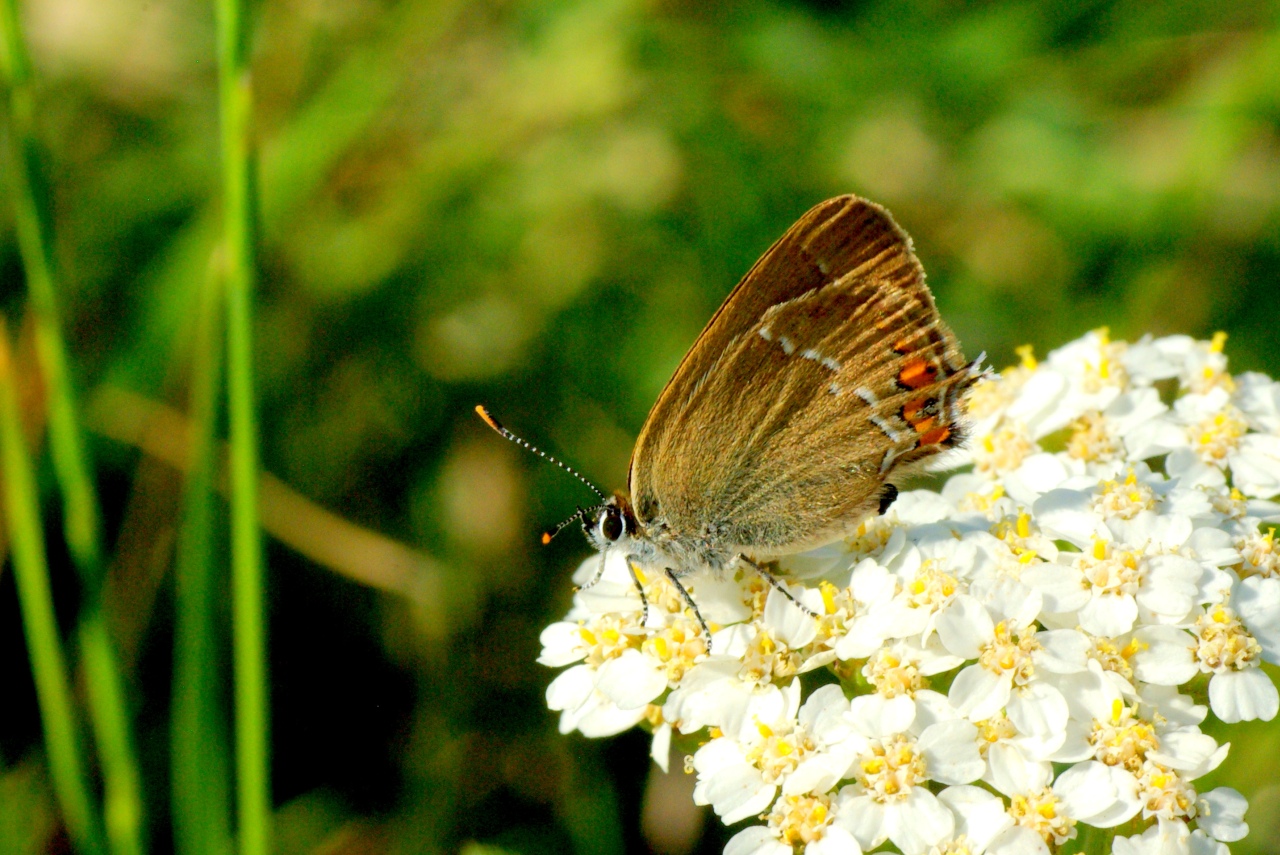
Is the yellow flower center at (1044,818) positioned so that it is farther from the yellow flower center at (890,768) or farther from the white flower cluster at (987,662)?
the yellow flower center at (890,768)

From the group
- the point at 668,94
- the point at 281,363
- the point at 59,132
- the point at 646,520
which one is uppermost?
the point at 59,132

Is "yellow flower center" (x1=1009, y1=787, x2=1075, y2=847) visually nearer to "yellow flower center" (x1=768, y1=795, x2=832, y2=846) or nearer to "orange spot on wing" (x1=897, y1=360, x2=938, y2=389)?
"yellow flower center" (x1=768, y1=795, x2=832, y2=846)

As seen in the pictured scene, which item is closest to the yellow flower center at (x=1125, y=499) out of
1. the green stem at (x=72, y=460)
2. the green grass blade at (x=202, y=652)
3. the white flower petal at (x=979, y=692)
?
the white flower petal at (x=979, y=692)

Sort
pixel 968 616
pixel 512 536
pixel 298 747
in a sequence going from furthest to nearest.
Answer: pixel 512 536 → pixel 298 747 → pixel 968 616

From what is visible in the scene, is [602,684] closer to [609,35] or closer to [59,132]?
[609,35]

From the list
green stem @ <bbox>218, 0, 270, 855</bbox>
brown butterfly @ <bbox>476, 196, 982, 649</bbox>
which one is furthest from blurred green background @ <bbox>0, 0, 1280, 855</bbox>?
brown butterfly @ <bbox>476, 196, 982, 649</bbox>

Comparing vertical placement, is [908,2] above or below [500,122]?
below

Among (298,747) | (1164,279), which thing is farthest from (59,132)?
(1164,279)

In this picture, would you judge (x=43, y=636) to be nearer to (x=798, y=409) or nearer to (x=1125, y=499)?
(x=798, y=409)
